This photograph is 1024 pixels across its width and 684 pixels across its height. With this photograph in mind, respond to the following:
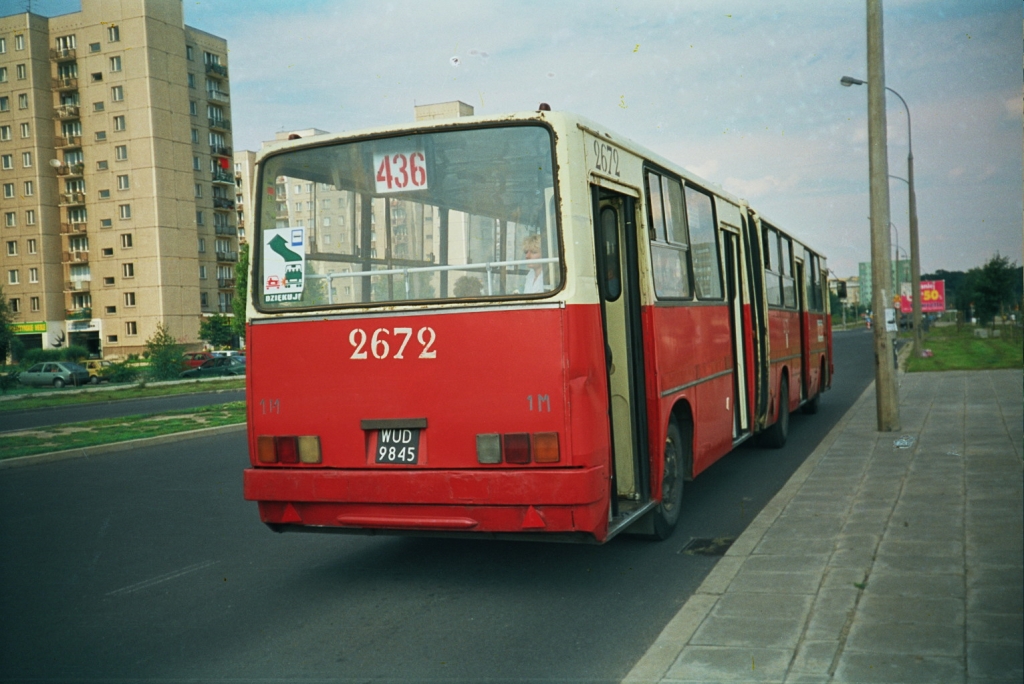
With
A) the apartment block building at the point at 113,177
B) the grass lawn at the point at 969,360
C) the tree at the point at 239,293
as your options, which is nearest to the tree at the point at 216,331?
the tree at the point at 239,293

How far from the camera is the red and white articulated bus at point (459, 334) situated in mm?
5719

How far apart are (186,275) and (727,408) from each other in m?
61.8

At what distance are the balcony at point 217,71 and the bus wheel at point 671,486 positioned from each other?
261 ft

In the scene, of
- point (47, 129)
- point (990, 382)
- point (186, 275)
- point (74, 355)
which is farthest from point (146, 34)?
point (990, 382)

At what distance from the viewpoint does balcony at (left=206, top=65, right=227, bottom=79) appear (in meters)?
79.4

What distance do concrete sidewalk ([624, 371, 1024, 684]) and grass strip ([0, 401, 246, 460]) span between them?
12.0m

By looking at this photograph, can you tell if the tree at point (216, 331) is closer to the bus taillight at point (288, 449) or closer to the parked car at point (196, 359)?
the parked car at point (196, 359)

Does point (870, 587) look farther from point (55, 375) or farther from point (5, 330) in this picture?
point (55, 375)

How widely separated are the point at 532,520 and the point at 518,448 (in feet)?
1.43

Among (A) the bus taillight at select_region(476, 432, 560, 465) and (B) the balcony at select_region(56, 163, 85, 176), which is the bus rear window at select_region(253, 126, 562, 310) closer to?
(A) the bus taillight at select_region(476, 432, 560, 465)

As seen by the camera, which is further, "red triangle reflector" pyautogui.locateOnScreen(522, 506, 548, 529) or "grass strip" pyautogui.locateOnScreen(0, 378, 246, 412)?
"grass strip" pyautogui.locateOnScreen(0, 378, 246, 412)

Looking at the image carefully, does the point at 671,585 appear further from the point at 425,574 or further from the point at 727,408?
the point at 727,408

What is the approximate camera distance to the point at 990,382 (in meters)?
21.3

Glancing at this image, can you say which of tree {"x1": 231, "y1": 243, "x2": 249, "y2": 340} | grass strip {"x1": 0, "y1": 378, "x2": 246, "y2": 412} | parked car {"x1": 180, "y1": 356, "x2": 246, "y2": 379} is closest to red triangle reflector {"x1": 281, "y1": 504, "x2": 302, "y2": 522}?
grass strip {"x1": 0, "y1": 378, "x2": 246, "y2": 412}
